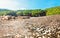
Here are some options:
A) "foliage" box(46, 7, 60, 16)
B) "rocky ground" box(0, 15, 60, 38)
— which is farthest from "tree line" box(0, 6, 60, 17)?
"rocky ground" box(0, 15, 60, 38)

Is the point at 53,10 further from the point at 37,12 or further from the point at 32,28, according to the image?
the point at 32,28

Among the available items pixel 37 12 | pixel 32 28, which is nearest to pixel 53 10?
pixel 37 12

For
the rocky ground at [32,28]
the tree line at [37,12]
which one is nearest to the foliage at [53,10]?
the tree line at [37,12]

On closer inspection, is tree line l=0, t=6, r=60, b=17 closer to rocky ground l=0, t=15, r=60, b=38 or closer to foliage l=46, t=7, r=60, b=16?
foliage l=46, t=7, r=60, b=16

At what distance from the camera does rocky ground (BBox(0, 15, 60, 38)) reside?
40.9ft

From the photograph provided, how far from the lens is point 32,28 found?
13.1 meters

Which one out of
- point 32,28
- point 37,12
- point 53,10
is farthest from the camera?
point 37,12

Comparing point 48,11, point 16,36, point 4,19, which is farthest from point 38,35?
point 48,11

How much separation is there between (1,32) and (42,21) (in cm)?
359

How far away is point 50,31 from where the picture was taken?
12609 mm

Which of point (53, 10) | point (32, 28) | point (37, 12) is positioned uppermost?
point (53, 10)

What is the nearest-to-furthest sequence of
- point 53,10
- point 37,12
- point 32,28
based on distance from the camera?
point 32,28 < point 53,10 < point 37,12

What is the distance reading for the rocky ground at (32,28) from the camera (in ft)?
40.9

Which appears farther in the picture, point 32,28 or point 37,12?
point 37,12
